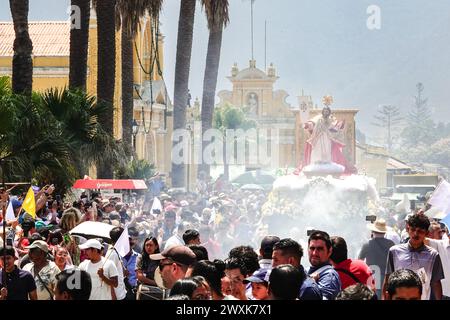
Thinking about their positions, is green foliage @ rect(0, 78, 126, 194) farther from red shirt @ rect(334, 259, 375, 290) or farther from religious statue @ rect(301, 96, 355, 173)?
red shirt @ rect(334, 259, 375, 290)

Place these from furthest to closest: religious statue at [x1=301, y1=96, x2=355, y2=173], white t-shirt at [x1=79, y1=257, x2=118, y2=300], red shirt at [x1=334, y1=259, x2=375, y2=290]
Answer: religious statue at [x1=301, y1=96, x2=355, y2=173] → white t-shirt at [x1=79, y1=257, x2=118, y2=300] → red shirt at [x1=334, y1=259, x2=375, y2=290]

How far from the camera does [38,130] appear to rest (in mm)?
18391

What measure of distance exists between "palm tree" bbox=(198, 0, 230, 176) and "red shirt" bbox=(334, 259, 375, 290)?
87.4 ft

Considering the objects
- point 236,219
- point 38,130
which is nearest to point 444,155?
point 236,219

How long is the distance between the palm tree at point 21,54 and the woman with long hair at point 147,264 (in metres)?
9.54

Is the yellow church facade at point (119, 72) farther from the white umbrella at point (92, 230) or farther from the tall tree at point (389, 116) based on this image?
the white umbrella at point (92, 230)

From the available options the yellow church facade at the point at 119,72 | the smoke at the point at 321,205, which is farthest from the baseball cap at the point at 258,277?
the yellow church facade at the point at 119,72

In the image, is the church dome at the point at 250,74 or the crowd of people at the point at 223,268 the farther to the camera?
the church dome at the point at 250,74

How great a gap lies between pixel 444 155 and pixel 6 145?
55194mm

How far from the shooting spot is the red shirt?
28.7 ft

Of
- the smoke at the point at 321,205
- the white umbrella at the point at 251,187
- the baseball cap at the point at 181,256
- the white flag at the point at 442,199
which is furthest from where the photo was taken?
the white umbrella at the point at 251,187

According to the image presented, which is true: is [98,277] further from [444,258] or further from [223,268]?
[444,258]

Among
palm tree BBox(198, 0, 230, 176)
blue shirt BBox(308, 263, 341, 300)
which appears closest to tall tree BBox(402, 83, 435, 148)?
palm tree BBox(198, 0, 230, 176)

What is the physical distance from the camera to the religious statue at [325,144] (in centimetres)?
3025
